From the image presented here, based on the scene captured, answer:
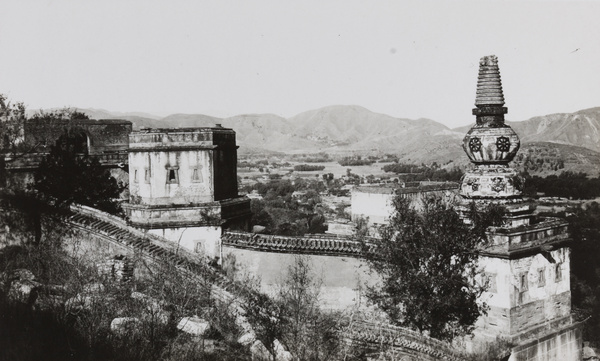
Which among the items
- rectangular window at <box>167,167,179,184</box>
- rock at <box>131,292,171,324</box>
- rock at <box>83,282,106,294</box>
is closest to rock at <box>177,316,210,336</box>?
rock at <box>131,292,171,324</box>

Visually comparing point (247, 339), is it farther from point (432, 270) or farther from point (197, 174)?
point (197, 174)

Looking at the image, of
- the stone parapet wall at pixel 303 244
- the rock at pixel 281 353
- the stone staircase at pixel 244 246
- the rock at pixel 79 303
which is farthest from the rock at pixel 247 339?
the stone parapet wall at pixel 303 244

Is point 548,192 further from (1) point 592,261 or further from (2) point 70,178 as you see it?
(2) point 70,178

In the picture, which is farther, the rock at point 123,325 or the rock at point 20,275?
the rock at point 20,275

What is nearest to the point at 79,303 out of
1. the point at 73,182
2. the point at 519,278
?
the point at 519,278

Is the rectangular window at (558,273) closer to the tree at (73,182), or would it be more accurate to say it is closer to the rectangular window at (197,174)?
the rectangular window at (197,174)
